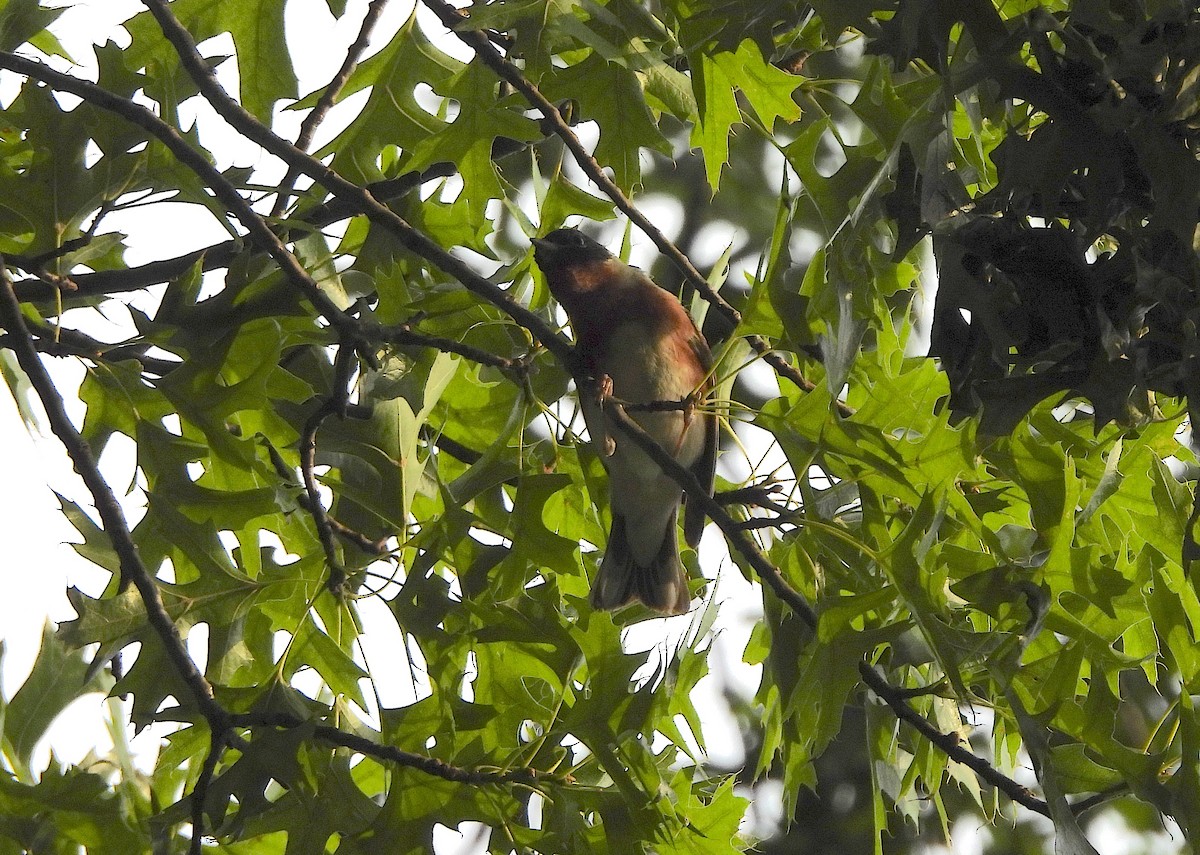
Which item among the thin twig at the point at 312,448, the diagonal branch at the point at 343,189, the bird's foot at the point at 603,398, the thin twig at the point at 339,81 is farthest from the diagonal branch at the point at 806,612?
the thin twig at the point at 339,81

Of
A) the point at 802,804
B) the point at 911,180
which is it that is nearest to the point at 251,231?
the point at 911,180

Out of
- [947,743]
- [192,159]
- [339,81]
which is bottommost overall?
[947,743]

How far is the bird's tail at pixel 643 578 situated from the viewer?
3488 mm

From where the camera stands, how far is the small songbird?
3381 millimetres

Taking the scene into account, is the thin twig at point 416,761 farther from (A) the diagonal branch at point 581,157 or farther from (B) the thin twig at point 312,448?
(A) the diagonal branch at point 581,157

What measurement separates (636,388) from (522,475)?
3.28ft

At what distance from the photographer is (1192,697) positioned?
2.25 metres

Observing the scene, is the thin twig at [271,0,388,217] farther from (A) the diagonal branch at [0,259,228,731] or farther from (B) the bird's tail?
(B) the bird's tail

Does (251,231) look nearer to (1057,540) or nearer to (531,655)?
(531,655)

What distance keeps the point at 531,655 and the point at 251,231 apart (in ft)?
3.16

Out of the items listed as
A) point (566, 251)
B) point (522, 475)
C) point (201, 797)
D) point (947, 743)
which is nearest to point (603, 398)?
Answer: point (522, 475)

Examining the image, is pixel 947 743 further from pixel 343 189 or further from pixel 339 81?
pixel 339 81

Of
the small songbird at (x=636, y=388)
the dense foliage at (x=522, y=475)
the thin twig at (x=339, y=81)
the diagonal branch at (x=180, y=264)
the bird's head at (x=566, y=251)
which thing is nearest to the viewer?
the dense foliage at (x=522, y=475)

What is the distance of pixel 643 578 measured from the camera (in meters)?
3.54
